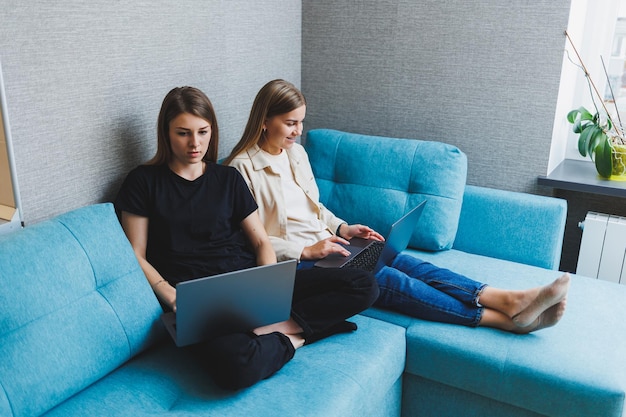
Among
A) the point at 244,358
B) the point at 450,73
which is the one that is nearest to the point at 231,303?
the point at 244,358

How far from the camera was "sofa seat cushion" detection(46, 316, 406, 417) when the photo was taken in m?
1.45

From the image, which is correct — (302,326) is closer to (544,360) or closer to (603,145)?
(544,360)

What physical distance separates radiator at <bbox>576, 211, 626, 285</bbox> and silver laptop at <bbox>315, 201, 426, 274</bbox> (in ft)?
2.82

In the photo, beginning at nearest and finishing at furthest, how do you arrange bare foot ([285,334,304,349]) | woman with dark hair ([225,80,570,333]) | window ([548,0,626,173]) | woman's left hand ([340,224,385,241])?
bare foot ([285,334,304,349]) < woman with dark hair ([225,80,570,333]) < woman's left hand ([340,224,385,241]) < window ([548,0,626,173])

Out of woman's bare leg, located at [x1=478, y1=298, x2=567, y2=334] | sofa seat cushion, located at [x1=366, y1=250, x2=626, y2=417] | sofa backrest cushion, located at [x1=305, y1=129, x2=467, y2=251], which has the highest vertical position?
sofa backrest cushion, located at [x1=305, y1=129, x2=467, y2=251]

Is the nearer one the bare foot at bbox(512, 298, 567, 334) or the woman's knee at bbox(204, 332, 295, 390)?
the woman's knee at bbox(204, 332, 295, 390)

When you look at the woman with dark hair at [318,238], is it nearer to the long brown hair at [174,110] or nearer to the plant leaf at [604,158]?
the long brown hair at [174,110]

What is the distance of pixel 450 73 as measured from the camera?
2594mm

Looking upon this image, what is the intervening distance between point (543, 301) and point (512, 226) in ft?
2.04

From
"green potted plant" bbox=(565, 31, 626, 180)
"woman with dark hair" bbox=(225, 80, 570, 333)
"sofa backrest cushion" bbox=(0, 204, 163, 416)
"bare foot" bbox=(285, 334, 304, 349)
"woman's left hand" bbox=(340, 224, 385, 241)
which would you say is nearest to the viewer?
"sofa backrest cushion" bbox=(0, 204, 163, 416)

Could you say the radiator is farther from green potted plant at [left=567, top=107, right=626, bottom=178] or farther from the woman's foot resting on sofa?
the woman's foot resting on sofa

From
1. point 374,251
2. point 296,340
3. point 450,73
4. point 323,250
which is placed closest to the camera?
point 296,340

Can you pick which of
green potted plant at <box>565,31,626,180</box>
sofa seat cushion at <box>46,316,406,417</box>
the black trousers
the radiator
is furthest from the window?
sofa seat cushion at <box>46,316,406,417</box>

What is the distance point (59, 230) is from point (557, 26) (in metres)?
2.02
